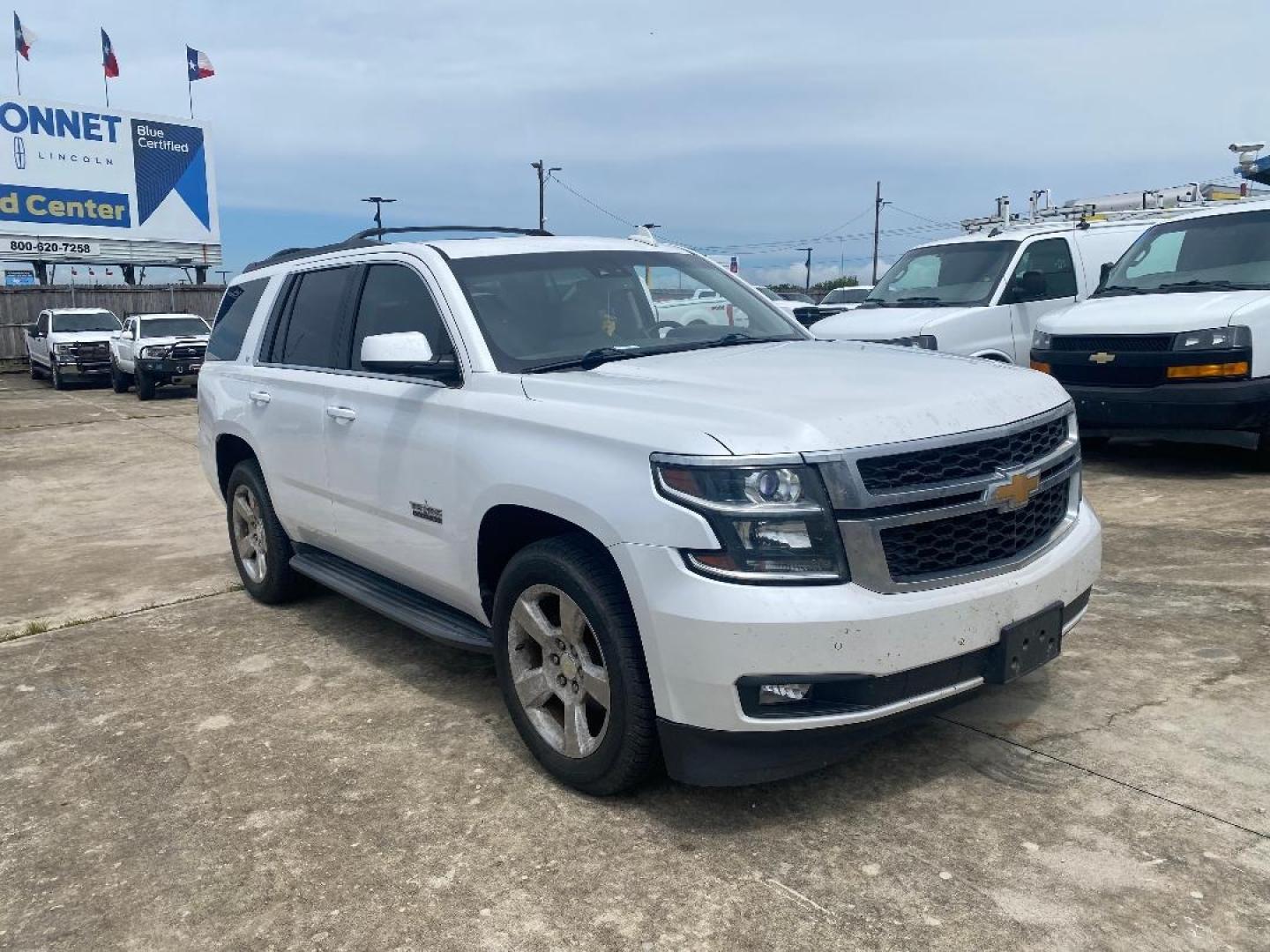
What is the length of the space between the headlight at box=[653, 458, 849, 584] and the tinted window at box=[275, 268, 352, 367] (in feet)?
8.54

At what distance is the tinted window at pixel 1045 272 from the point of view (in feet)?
31.6

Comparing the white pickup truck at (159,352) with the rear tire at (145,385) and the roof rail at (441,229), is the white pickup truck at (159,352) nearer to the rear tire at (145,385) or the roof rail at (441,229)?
the rear tire at (145,385)

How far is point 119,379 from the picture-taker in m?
23.9

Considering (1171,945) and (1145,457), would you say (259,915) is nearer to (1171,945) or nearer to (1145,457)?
(1171,945)

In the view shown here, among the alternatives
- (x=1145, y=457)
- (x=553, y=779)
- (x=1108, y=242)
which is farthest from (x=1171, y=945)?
(x=1108, y=242)

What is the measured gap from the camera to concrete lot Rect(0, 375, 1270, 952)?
2.74m

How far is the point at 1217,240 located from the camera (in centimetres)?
864

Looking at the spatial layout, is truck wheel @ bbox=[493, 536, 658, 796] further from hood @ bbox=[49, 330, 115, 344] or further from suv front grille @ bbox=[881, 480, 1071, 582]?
hood @ bbox=[49, 330, 115, 344]

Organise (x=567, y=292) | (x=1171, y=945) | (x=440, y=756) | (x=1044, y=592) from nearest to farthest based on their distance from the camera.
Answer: (x=1171, y=945) → (x=1044, y=592) → (x=440, y=756) → (x=567, y=292)

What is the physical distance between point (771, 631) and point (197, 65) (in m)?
45.2

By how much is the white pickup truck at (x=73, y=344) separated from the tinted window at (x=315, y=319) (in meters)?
22.4

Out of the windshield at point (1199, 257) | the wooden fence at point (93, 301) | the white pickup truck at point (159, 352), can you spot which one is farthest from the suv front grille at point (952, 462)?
the wooden fence at point (93, 301)

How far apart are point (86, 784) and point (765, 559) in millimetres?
2515

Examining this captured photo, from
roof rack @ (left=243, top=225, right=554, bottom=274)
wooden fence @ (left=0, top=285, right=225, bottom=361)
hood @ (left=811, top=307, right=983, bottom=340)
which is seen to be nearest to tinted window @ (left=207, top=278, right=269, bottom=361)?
roof rack @ (left=243, top=225, right=554, bottom=274)
